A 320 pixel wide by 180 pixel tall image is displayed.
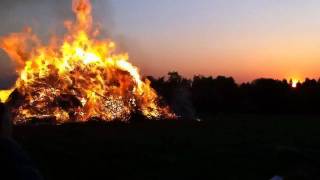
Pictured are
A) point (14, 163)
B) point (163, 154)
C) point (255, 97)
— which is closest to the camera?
point (14, 163)

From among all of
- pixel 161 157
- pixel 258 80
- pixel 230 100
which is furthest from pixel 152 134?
pixel 258 80

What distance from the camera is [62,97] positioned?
30375 millimetres

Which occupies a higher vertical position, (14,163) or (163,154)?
(14,163)

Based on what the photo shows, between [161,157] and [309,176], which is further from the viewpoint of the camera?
[161,157]

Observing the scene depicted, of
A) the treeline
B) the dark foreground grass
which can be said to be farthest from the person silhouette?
the treeline

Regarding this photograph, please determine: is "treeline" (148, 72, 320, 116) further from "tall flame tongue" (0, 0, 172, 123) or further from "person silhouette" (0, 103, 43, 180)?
"person silhouette" (0, 103, 43, 180)

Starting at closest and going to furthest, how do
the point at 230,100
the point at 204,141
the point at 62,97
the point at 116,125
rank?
1. the point at 204,141
2. the point at 116,125
3. the point at 62,97
4. the point at 230,100

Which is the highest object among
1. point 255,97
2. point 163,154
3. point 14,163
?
point 255,97

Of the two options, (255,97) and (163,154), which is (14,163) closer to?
(163,154)

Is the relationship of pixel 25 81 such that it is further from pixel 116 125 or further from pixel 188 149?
pixel 188 149

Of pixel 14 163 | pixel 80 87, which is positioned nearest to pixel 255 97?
pixel 80 87

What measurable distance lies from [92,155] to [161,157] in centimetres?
213

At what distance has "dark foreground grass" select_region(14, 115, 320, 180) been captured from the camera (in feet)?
48.5

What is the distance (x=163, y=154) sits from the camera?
57.4ft
